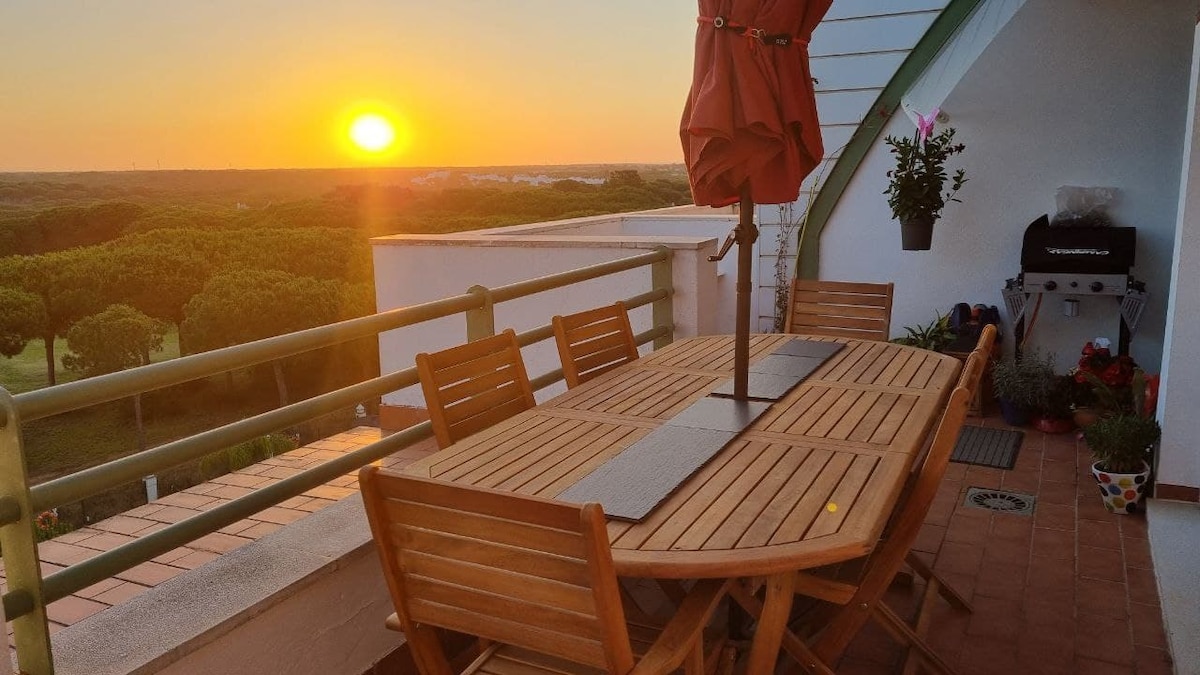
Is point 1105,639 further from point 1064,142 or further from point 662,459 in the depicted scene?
point 1064,142

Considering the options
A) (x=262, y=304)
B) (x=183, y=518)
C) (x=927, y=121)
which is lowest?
(x=262, y=304)

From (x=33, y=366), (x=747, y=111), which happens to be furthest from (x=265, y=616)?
(x=33, y=366)

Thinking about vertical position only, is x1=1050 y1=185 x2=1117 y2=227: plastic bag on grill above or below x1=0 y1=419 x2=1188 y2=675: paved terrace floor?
above

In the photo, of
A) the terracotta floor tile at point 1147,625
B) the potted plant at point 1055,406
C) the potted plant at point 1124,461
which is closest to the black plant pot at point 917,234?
the potted plant at point 1055,406

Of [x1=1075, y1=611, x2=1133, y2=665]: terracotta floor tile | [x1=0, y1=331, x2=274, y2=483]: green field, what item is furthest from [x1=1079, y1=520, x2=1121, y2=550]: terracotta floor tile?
[x1=0, y1=331, x2=274, y2=483]: green field

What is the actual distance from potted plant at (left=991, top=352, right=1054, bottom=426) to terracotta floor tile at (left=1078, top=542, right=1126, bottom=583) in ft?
5.77

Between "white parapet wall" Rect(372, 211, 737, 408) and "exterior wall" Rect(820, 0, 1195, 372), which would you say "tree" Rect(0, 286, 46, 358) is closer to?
"white parapet wall" Rect(372, 211, 737, 408)

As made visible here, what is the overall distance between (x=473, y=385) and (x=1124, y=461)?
2924mm

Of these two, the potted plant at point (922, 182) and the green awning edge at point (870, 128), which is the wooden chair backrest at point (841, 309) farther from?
the green awning edge at point (870, 128)

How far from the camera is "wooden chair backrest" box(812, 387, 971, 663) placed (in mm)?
1967

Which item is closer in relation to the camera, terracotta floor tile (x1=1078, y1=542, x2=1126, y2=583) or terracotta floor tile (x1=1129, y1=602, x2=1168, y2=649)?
terracotta floor tile (x1=1129, y1=602, x2=1168, y2=649)

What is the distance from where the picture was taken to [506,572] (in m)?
1.49

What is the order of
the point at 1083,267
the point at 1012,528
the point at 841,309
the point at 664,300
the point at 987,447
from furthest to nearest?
the point at 1083,267 → the point at 987,447 → the point at 664,300 → the point at 841,309 → the point at 1012,528

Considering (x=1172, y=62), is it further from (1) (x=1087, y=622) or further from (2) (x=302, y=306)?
(2) (x=302, y=306)
